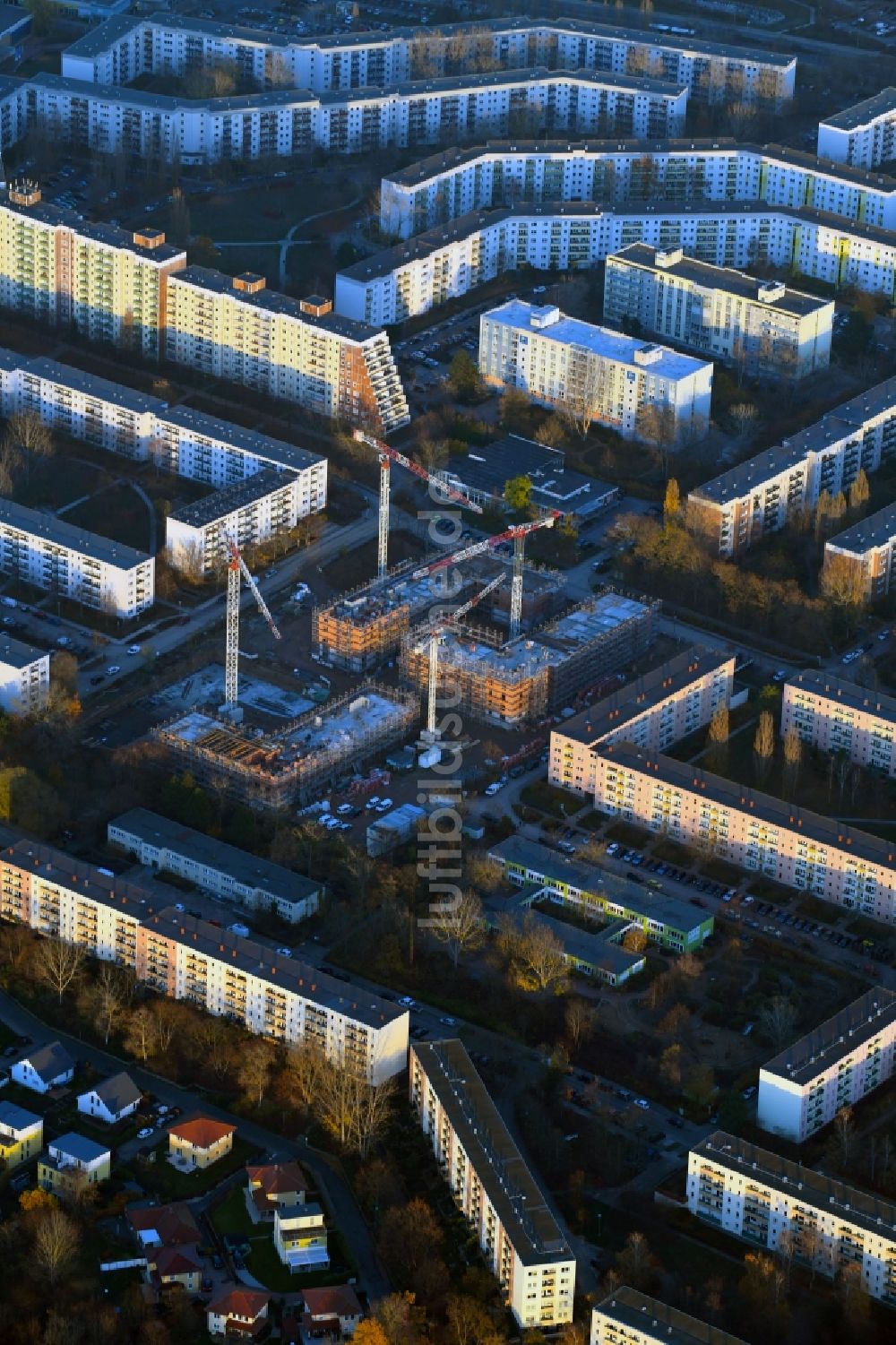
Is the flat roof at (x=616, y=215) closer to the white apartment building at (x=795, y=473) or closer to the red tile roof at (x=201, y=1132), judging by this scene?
the white apartment building at (x=795, y=473)

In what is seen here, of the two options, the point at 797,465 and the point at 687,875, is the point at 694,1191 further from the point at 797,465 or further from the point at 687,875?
the point at 797,465

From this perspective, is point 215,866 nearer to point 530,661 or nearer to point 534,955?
point 534,955

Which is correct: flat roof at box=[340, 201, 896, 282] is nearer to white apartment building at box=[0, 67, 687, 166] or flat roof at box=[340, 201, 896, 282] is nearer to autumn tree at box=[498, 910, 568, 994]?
white apartment building at box=[0, 67, 687, 166]

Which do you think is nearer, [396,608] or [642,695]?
[642,695]

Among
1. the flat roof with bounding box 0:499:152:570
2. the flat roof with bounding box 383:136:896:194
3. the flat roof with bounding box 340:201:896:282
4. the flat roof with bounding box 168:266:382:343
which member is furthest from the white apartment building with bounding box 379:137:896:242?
the flat roof with bounding box 0:499:152:570

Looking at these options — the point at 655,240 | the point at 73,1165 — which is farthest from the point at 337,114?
the point at 73,1165
